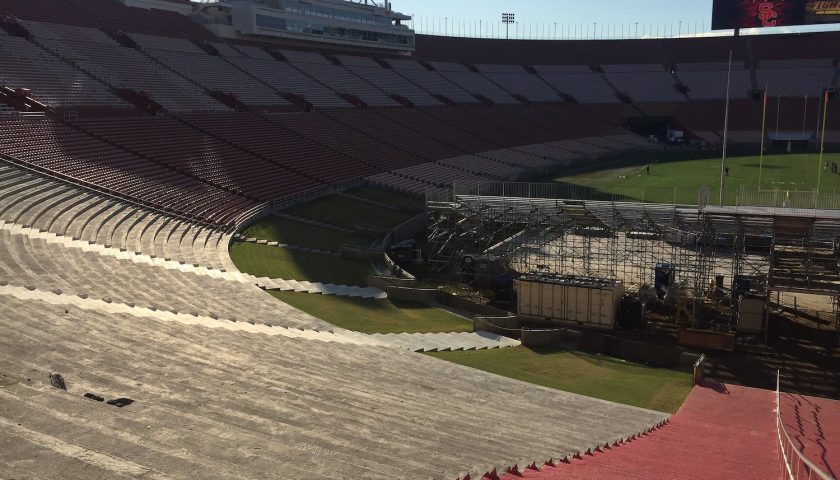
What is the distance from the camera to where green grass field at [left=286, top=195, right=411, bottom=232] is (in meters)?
38.2

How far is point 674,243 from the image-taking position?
2925cm

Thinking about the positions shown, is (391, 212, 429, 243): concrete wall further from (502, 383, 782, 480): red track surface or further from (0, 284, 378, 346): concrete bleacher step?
(502, 383, 782, 480): red track surface

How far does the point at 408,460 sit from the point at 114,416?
3.91 meters

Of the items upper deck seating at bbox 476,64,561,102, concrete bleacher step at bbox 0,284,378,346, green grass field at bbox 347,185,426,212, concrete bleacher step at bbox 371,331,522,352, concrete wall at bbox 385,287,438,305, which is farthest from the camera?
upper deck seating at bbox 476,64,561,102

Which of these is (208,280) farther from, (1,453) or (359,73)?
(359,73)

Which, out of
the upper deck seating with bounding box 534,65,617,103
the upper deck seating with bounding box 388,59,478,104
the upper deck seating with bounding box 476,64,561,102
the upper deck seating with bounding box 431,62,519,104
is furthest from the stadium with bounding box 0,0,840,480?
the upper deck seating with bounding box 534,65,617,103

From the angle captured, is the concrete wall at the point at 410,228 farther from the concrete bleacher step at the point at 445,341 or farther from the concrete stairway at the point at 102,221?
the concrete bleacher step at the point at 445,341

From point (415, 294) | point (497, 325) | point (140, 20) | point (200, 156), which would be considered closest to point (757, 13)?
point (140, 20)

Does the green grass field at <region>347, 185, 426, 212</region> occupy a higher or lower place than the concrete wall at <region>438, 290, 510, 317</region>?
higher

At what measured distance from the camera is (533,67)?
98562 millimetres

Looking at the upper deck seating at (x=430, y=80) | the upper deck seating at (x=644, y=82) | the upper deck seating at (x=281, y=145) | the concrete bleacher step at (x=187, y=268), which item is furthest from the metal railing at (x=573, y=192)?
the upper deck seating at (x=644, y=82)

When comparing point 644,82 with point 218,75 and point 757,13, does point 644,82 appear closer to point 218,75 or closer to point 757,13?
point 757,13

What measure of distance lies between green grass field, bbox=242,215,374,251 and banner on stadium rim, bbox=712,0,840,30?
251ft

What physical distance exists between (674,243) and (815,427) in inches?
577
